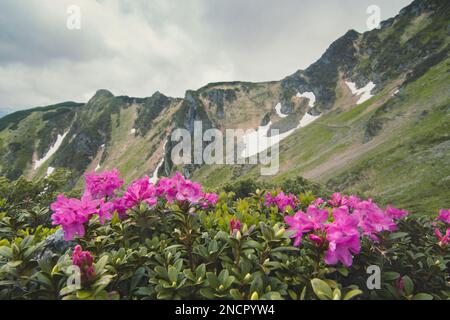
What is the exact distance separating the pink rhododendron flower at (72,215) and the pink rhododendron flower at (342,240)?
2.65 meters

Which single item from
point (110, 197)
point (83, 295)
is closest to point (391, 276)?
Result: point (83, 295)

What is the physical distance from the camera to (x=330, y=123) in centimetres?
9206

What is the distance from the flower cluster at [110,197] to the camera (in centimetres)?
319

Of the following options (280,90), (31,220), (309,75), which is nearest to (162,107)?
(280,90)

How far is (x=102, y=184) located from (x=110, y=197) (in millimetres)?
326

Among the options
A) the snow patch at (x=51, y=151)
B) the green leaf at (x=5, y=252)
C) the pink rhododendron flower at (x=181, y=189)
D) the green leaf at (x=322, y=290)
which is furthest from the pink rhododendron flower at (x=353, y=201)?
the snow patch at (x=51, y=151)

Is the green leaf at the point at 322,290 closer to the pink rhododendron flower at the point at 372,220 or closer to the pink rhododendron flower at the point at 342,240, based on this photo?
the pink rhododendron flower at the point at 342,240

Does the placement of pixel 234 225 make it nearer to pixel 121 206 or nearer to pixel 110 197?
Result: pixel 121 206

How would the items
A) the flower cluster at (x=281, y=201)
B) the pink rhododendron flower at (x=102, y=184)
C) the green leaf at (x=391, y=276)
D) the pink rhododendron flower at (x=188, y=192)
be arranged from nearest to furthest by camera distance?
the green leaf at (x=391, y=276) < the pink rhododendron flower at (x=188, y=192) < the pink rhododendron flower at (x=102, y=184) < the flower cluster at (x=281, y=201)

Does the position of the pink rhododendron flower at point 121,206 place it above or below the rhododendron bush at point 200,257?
above

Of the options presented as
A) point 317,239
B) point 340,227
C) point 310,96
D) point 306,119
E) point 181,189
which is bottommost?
point 317,239

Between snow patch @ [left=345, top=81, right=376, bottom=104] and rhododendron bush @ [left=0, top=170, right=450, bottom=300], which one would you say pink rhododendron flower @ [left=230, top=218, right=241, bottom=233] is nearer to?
rhododendron bush @ [left=0, top=170, right=450, bottom=300]

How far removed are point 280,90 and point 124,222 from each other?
15515 centimetres

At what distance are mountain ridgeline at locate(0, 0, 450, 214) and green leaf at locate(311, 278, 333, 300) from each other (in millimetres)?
13712
